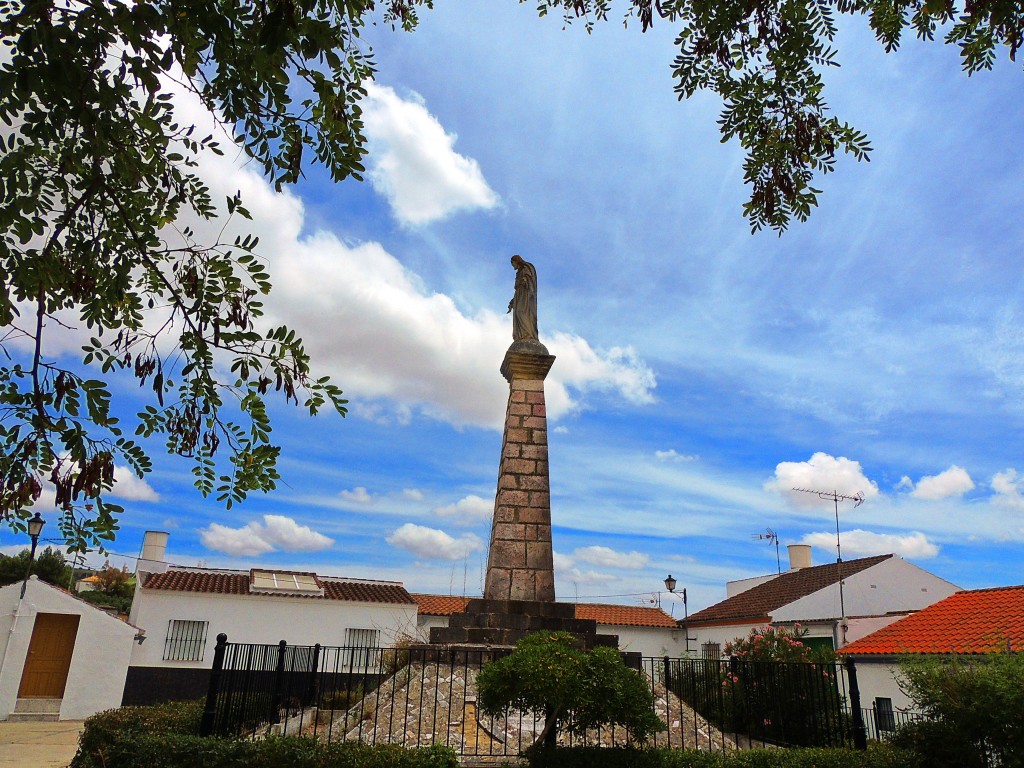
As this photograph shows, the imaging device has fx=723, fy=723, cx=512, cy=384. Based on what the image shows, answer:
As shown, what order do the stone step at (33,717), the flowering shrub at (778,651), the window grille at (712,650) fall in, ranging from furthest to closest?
the window grille at (712,650)
the stone step at (33,717)
the flowering shrub at (778,651)

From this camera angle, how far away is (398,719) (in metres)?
9.05

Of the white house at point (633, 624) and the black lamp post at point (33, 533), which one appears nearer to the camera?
the black lamp post at point (33, 533)

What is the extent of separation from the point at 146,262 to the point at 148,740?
20.0 ft

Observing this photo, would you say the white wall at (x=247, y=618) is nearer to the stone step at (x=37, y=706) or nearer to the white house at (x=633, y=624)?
→ the stone step at (x=37, y=706)

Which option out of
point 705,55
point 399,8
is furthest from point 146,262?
point 705,55

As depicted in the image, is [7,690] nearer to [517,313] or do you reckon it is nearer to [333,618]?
[333,618]

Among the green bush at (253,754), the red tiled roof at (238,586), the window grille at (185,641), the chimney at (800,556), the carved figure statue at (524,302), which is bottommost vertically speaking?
the green bush at (253,754)

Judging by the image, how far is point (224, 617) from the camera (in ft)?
72.1

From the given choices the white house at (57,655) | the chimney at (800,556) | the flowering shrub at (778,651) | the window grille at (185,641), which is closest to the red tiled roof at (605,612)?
the chimney at (800,556)

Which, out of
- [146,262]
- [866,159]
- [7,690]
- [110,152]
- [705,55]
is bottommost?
[7,690]

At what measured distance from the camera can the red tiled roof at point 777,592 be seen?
81.0 feet

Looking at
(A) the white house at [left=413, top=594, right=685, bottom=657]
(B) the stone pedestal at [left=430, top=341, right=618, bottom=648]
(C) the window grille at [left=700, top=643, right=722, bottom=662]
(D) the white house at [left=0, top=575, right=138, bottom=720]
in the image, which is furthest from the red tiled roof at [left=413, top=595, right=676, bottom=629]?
(B) the stone pedestal at [left=430, top=341, right=618, bottom=648]

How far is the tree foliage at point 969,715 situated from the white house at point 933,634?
7.77 meters

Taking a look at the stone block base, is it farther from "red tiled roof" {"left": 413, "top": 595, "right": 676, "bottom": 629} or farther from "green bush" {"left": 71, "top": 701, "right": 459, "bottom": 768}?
"red tiled roof" {"left": 413, "top": 595, "right": 676, "bottom": 629}
